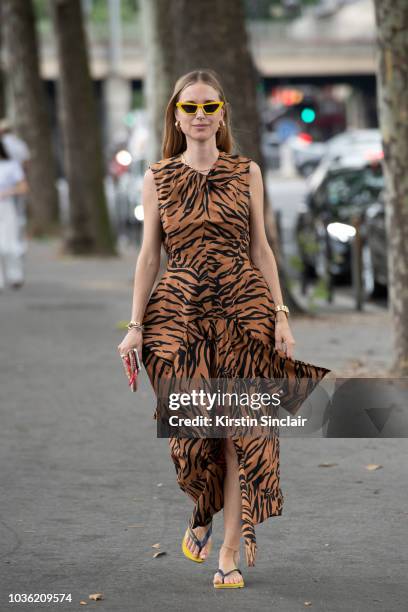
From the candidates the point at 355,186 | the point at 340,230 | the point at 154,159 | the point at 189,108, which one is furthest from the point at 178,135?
the point at 355,186

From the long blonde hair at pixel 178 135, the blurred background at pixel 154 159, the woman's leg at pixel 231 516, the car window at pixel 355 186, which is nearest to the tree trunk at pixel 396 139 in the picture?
the blurred background at pixel 154 159

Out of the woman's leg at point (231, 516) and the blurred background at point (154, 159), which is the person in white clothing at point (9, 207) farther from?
the woman's leg at point (231, 516)

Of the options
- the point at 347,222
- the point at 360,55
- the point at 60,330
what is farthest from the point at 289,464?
the point at 360,55

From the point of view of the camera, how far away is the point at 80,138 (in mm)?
23453

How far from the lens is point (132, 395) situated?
10148mm

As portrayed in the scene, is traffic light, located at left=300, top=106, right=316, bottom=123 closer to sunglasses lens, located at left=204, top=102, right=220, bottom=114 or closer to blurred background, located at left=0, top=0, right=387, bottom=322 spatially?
blurred background, located at left=0, top=0, right=387, bottom=322

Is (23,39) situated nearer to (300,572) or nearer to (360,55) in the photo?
(300,572)

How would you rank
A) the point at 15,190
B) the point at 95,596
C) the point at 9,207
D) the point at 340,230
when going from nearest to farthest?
1. the point at 95,596
2. the point at 340,230
3. the point at 15,190
4. the point at 9,207

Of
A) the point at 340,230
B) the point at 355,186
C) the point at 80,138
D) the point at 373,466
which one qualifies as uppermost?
the point at 80,138

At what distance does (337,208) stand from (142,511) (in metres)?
12.8

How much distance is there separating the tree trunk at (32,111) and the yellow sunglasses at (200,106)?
79.0 feet

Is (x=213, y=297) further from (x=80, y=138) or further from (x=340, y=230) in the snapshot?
(x=80, y=138)

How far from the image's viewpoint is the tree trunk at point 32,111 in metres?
29.2

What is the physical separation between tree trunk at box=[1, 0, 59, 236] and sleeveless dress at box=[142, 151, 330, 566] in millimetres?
24168
